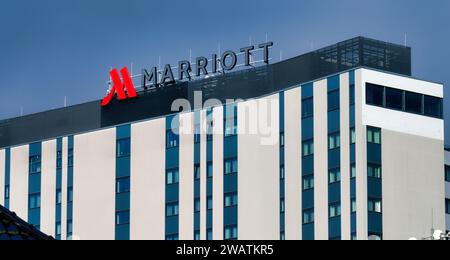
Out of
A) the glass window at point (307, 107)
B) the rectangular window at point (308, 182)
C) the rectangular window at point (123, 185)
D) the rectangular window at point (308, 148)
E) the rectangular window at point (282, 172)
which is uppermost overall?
the glass window at point (307, 107)

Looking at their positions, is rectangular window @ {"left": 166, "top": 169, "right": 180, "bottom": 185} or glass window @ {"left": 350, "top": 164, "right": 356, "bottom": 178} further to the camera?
rectangular window @ {"left": 166, "top": 169, "right": 180, "bottom": 185}

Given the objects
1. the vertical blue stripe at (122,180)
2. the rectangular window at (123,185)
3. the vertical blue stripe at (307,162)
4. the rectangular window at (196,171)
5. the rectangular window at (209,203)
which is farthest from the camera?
the rectangular window at (123,185)

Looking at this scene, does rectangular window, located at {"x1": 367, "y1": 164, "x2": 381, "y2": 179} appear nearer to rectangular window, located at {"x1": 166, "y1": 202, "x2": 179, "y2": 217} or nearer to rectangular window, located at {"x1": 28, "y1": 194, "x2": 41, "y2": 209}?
rectangular window, located at {"x1": 166, "y1": 202, "x2": 179, "y2": 217}

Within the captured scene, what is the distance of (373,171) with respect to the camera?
13262cm

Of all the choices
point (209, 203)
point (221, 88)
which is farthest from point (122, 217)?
point (221, 88)

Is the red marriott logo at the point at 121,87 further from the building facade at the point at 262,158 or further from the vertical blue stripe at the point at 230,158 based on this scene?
the vertical blue stripe at the point at 230,158

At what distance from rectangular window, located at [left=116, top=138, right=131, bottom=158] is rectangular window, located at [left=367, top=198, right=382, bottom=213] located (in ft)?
97.8

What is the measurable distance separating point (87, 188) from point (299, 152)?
2736cm

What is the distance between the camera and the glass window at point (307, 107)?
450ft

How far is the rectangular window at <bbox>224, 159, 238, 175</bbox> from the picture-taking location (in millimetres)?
142500

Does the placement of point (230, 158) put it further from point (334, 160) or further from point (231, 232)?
point (334, 160)

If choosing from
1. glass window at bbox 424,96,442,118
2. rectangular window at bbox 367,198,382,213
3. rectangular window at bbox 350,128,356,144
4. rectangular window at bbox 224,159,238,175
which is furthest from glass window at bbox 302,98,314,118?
rectangular window at bbox 367,198,382,213

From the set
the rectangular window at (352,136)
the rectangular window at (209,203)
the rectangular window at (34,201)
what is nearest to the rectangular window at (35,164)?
the rectangular window at (34,201)

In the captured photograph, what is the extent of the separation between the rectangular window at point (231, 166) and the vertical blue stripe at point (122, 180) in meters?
12.6
